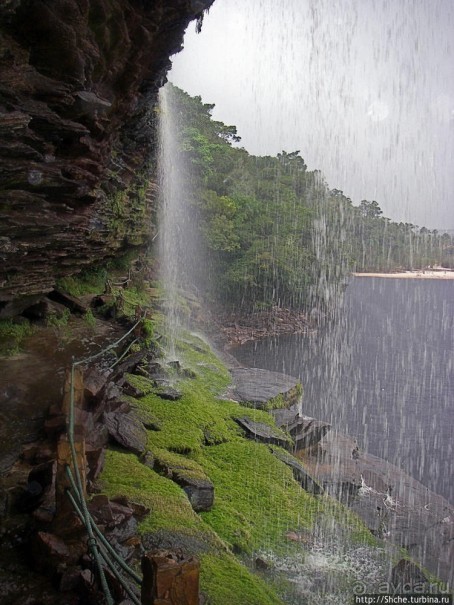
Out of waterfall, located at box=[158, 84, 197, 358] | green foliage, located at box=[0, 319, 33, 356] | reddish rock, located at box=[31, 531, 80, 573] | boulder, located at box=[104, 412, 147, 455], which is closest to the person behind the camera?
reddish rock, located at box=[31, 531, 80, 573]

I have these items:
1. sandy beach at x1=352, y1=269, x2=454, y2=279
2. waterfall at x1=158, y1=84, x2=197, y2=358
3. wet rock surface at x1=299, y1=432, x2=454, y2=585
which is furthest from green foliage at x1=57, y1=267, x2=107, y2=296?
sandy beach at x1=352, y1=269, x2=454, y2=279

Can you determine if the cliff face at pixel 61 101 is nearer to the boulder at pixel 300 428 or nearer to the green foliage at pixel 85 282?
the green foliage at pixel 85 282

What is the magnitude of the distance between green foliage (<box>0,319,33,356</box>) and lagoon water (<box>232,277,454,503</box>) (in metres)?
14.6

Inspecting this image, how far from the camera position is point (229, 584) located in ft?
18.2

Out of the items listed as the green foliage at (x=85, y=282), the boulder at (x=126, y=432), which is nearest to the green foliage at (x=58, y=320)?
the green foliage at (x=85, y=282)

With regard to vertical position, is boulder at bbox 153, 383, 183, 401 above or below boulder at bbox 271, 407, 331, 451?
above

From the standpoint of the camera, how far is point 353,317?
2005 inches

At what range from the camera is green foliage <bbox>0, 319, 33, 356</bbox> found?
31.2 feet

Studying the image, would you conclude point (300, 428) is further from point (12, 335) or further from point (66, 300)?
point (12, 335)

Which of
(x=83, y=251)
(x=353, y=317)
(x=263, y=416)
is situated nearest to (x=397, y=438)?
(x=263, y=416)

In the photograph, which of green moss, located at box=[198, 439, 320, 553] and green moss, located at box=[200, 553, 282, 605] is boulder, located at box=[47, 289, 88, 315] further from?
green moss, located at box=[200, 553, 282, 605]

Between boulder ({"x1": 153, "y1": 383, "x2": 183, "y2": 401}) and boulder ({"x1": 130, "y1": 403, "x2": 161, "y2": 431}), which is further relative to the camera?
boulder ({"x1": 153, "y1": 383, "x2": 183, "y2": 401})

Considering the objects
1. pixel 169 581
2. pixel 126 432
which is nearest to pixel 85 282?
pixel 126 432

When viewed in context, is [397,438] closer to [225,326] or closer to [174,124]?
[225,326]
